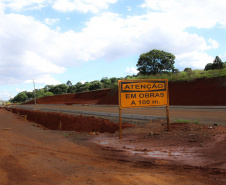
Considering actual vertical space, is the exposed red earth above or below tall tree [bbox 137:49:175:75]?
below

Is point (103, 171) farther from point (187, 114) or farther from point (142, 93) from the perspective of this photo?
point (187, 114)

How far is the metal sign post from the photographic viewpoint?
796 centimetres

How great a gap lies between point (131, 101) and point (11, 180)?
5.60m

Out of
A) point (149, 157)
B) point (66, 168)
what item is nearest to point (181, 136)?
point (149, 157)

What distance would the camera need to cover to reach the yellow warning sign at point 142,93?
314 inches

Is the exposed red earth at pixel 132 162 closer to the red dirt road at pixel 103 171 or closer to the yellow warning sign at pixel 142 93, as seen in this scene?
the red dirt road at pixel 103 171

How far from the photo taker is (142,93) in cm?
829

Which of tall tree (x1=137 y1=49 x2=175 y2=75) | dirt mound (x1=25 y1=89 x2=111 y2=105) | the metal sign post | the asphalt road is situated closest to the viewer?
the metal sign post

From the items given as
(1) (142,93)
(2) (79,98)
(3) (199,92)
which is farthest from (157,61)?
(1) (142,93)

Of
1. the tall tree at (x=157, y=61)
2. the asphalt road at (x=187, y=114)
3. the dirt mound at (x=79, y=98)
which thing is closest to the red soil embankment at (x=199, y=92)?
the asphalt road at (x=187, y=114)

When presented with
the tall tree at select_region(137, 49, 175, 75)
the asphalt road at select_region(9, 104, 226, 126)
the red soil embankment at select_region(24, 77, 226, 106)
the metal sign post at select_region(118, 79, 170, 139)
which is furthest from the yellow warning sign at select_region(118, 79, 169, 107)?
the tall tree at select_region(137, 49, 175, 75)

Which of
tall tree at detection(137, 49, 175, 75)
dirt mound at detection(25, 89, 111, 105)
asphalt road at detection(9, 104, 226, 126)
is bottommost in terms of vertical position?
asphalt road at detection(9, 104, 226, 126)

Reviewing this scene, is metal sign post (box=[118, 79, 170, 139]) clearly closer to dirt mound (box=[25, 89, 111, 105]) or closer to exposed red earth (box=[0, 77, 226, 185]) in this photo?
exposed red earth (box=[0, 77, 226, 185])

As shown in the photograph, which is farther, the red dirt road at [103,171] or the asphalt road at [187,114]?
the asphalt road at [187,114]
